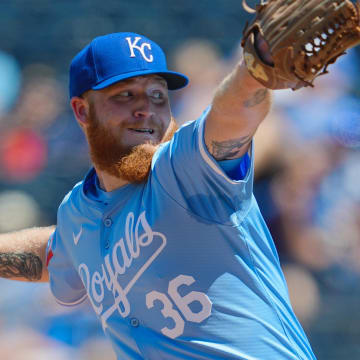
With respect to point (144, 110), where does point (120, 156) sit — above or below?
below

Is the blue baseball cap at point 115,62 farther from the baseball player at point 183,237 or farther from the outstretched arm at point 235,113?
the outstretched arm at point 235,113

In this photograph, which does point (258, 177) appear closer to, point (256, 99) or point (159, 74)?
point (159, 74)

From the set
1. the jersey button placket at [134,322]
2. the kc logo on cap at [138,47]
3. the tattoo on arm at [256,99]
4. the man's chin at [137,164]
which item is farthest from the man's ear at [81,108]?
the tattoo on arm at [256,99]

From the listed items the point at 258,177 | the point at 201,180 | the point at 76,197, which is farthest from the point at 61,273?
the point at 258,177

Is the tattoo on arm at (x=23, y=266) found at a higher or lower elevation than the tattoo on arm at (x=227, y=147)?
lower

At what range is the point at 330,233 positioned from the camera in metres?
3.55

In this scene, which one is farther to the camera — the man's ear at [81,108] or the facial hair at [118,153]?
the man's ear at [81,108]

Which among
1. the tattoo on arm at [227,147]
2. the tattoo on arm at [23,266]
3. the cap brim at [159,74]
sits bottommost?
the tattoo on arm at [23,266]

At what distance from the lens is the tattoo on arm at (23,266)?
2516 millimetres

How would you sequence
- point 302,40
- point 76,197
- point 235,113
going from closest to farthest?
point 302,40
point 235,113
point 76,197

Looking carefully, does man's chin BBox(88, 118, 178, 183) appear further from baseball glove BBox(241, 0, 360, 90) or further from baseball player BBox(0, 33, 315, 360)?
baseball glove BBox(241, 0, 360, 90)

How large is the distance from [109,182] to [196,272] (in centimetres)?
61

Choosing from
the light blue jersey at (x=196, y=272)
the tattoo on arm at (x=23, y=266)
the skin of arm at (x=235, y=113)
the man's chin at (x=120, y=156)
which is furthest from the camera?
the tattoo on arm at (x=23, y=266)

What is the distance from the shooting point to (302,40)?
4.30 feet
